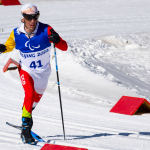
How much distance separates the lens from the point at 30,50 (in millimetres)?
4410

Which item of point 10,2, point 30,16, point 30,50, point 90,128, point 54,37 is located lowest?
point 10,2

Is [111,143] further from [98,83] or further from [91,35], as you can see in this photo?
[91,35]

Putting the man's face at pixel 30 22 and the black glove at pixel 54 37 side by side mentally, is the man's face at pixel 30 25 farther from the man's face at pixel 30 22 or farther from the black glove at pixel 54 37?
the black glove at pixel 54 37

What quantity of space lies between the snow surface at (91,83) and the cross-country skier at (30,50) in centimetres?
47

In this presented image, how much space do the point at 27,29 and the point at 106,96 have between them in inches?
150

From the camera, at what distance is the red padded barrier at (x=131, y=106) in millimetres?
6508

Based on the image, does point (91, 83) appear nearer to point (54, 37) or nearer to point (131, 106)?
point (131, 106)

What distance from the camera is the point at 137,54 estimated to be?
12.5 meters

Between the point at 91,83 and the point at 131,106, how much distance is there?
2288mm

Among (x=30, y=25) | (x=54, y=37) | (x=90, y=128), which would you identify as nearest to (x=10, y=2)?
(x=90, y=128)

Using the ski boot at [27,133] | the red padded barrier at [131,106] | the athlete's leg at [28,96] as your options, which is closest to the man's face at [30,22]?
the athlete's leg at [28,96]

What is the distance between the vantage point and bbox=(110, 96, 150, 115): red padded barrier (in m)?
6.51

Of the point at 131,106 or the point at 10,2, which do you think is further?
the point at 10,2

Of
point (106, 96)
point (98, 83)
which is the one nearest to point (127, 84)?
point (98, 83)
